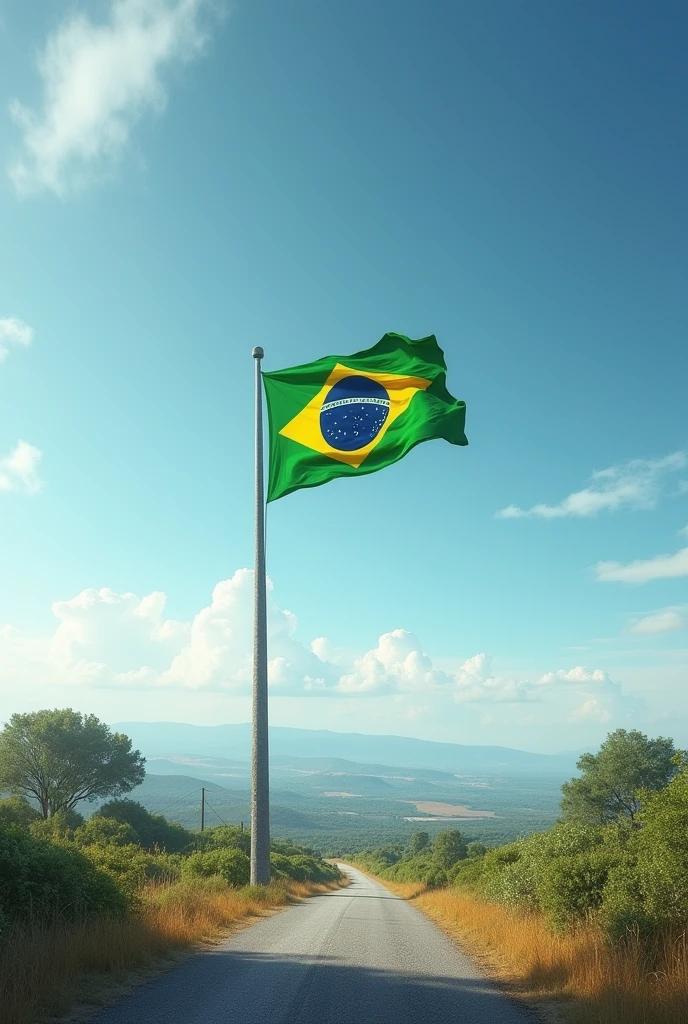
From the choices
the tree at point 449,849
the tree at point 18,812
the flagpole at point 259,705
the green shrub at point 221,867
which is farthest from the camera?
the tree at point 449,849

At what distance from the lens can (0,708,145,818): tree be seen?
54.5 meters

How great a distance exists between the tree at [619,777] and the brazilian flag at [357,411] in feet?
127

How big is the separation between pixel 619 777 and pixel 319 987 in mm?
44014

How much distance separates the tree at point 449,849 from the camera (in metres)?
66.9

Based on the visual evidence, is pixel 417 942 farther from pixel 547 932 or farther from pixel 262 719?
pixel 262 719

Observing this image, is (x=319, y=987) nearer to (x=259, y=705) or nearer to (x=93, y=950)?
(x=93, y=950)

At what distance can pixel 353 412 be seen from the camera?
17406mm

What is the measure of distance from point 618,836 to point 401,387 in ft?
36.4

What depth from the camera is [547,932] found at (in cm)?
1275

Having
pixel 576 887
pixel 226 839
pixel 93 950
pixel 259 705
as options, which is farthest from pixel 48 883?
pixel 226 839

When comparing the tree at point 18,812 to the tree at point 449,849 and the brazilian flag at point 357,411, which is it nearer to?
the tree at point 449,849

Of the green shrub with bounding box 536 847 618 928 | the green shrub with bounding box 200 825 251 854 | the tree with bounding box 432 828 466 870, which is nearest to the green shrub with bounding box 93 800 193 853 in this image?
the green shrub with bounding box 200 825 251 854

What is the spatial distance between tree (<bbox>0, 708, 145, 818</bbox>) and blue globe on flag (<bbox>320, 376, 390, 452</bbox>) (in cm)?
4767

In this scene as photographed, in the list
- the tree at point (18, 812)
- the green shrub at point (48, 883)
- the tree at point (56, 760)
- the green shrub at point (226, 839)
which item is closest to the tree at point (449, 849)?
the green shrub at point (226, 839)
